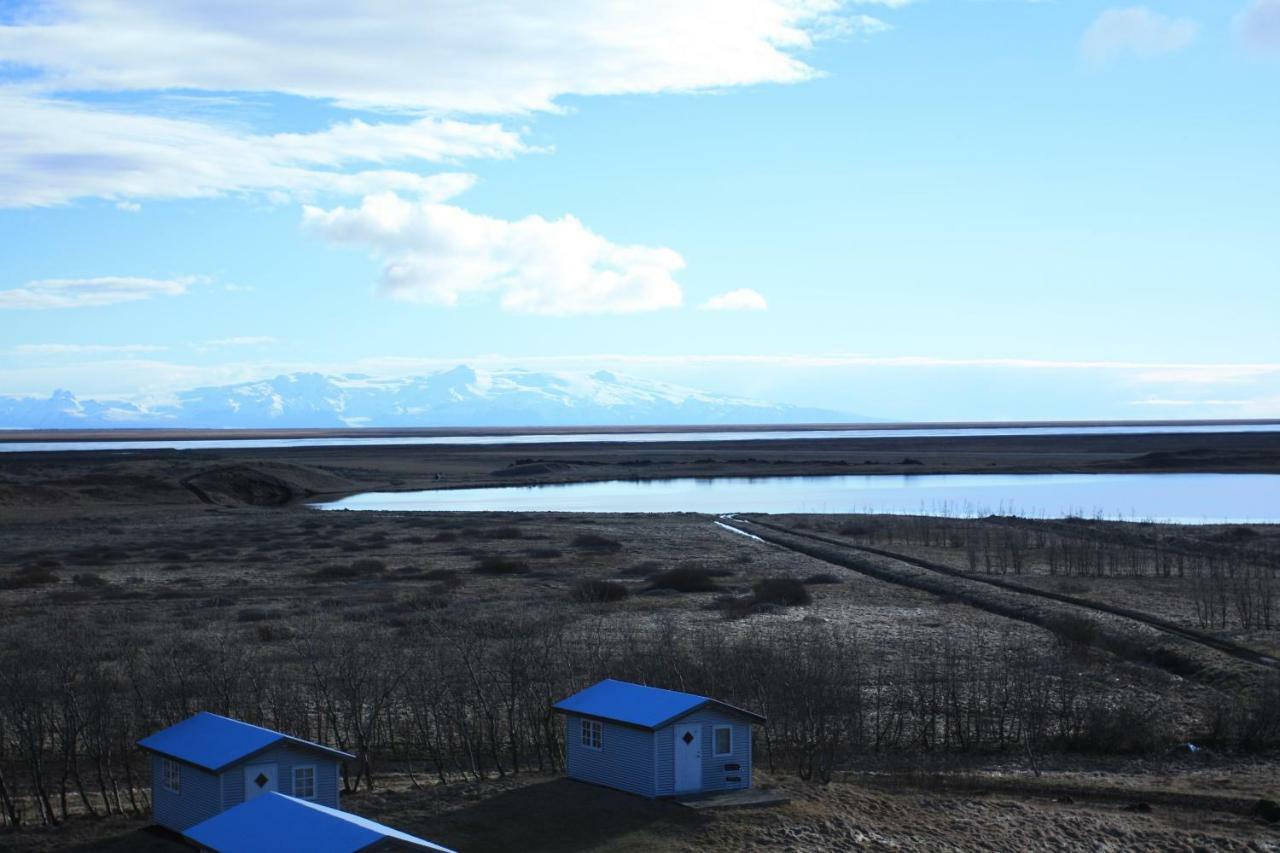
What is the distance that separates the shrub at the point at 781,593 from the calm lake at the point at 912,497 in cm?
3557

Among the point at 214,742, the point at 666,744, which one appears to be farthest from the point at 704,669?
the point at 214,742

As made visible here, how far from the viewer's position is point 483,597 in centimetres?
4416

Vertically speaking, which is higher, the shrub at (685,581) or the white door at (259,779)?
the white door at (259,779)

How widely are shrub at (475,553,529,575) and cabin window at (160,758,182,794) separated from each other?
31463mm

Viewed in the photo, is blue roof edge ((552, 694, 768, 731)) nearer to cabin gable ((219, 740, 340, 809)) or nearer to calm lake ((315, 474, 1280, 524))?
cabin gable ((219, 740, 340, 809))

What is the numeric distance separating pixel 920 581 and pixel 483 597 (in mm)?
15945

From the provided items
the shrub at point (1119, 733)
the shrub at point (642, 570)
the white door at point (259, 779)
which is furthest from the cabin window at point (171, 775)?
the shrub at point (642, 570)

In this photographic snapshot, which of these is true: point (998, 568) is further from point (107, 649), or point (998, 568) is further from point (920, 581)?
point (107, 649)

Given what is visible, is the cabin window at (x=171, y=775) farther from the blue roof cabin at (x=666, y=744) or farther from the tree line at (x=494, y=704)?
the blue roof cabin at (x=666, y=744)

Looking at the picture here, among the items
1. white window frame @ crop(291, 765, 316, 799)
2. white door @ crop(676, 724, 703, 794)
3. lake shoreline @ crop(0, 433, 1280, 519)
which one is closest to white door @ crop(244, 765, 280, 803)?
white window frame @ crop(291, 765, 316, 799)

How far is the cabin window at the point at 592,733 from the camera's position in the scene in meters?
21.6

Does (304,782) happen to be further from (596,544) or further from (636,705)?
(596,544)

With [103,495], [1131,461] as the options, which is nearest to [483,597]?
[103,495]

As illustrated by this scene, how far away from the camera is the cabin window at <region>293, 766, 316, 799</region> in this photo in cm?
1898
